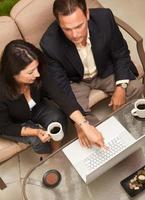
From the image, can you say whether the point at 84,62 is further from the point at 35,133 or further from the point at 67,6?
the point at 35,133

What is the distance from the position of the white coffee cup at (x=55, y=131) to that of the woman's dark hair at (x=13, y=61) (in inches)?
10.0

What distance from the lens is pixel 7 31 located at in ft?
7.27

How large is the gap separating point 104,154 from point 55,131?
0.31 m

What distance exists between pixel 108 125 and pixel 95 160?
0.72 feet

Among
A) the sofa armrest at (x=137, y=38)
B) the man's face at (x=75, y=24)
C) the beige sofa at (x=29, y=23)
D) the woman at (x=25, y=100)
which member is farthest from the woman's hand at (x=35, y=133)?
the sofa armrest at (x=137, y=38)

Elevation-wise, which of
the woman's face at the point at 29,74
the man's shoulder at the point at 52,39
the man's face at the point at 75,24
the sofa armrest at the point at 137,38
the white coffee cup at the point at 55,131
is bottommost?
the white coffee cup at the point at 55,131

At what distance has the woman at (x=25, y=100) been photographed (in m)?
1.95

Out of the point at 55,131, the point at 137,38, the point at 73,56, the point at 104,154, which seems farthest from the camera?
the point at 137,38

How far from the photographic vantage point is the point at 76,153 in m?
A: 1.96

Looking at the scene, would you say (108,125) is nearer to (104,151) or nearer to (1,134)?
(104,151)

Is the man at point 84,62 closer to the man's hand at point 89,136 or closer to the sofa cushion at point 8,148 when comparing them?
the man's hand at point 89,136

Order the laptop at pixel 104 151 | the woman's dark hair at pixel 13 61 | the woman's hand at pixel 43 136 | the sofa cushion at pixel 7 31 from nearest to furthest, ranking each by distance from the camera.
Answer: the laptop at pixel 104 151, the woman's dark hair at pixel 13 61, the woman's hand at pixel 43 136, the sofa cushion at pixel 7 31

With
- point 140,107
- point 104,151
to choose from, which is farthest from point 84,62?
point 104,151

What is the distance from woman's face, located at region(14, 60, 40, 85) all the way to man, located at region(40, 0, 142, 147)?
0.13 metres
